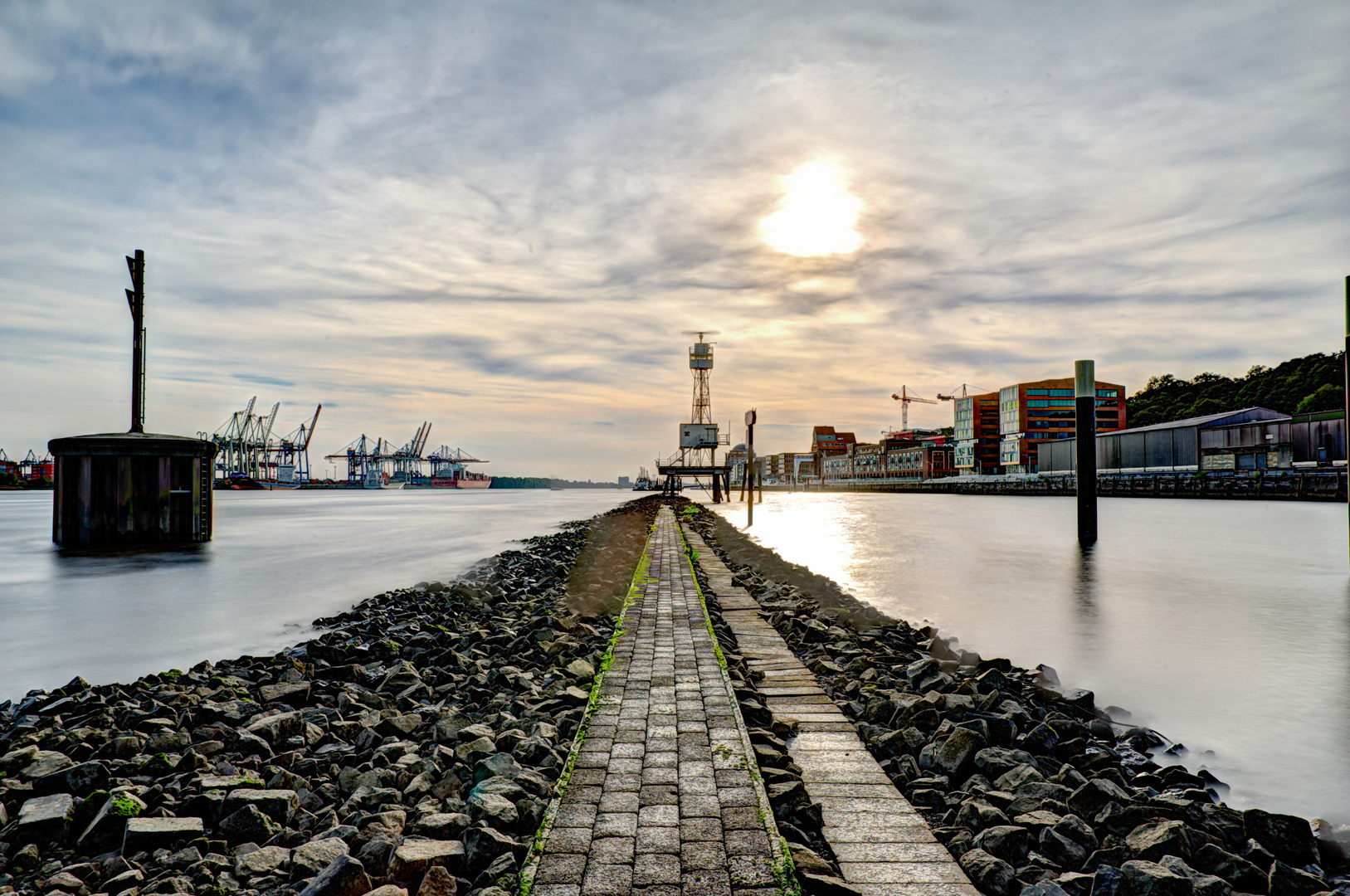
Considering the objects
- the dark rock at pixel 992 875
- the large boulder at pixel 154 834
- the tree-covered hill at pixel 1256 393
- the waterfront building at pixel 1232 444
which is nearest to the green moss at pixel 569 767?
the large boulder at pixel 154 834

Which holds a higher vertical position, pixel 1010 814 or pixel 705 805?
pixel 705 805

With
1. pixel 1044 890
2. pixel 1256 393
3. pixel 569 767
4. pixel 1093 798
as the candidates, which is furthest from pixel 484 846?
pixel 1256 393

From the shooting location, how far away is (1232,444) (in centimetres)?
6450

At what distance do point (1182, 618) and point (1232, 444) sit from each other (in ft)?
217

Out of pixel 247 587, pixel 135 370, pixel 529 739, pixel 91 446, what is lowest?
pixel 247 587

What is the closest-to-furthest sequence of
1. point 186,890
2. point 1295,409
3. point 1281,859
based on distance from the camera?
point 186,890
point 1281,859
point 1295,409

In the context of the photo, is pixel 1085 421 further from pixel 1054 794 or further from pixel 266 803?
pixel 266 803

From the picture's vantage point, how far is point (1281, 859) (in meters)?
3.96

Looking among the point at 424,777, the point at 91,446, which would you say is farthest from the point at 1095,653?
the point at 91,446

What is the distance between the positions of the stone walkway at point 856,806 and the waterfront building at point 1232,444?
5465 centimetres

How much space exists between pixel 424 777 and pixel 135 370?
19707mm

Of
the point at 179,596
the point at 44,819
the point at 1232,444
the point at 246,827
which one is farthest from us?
the point at 1232,444

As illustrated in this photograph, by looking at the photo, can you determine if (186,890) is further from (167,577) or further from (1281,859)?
(167,577)

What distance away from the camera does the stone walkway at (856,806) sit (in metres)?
3.28
